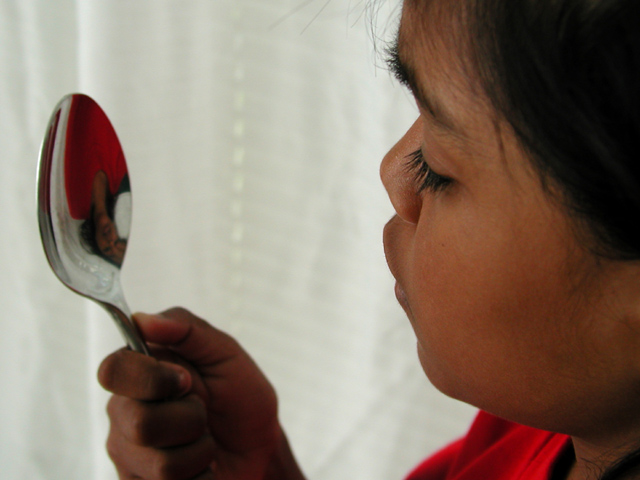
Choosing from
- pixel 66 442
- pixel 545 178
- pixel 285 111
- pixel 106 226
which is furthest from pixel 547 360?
pixel 66 442

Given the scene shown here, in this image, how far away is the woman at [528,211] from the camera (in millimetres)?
232

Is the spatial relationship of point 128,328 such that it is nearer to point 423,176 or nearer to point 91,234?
point 91,234

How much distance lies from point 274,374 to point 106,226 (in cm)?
38

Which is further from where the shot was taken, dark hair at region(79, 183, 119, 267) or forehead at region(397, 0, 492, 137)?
dark hair at region(79, 183, 119, 267)

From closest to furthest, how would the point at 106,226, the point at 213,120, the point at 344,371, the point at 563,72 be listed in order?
1. the point at 563,72
2. the point at 106,226
3. the point at 213,120
4. the point at 344,371

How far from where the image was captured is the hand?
0.42 metres

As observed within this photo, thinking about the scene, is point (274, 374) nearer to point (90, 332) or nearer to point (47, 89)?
point (90, 332)

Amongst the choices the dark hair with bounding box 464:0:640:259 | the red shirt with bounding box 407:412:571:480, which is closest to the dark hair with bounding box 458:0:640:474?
the dark hair with bounding box 464:0:640:259

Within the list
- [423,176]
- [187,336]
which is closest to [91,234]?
[187,336]

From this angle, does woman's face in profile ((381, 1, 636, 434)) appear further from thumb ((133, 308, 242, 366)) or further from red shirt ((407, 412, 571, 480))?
thumb ((133, 308, 242, 366))

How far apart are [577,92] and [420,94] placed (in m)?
0.07

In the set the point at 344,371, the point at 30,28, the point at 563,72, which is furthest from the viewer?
the point at 344,371

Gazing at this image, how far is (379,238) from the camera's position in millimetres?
679

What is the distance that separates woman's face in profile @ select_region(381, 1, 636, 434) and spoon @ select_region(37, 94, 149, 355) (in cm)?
23
